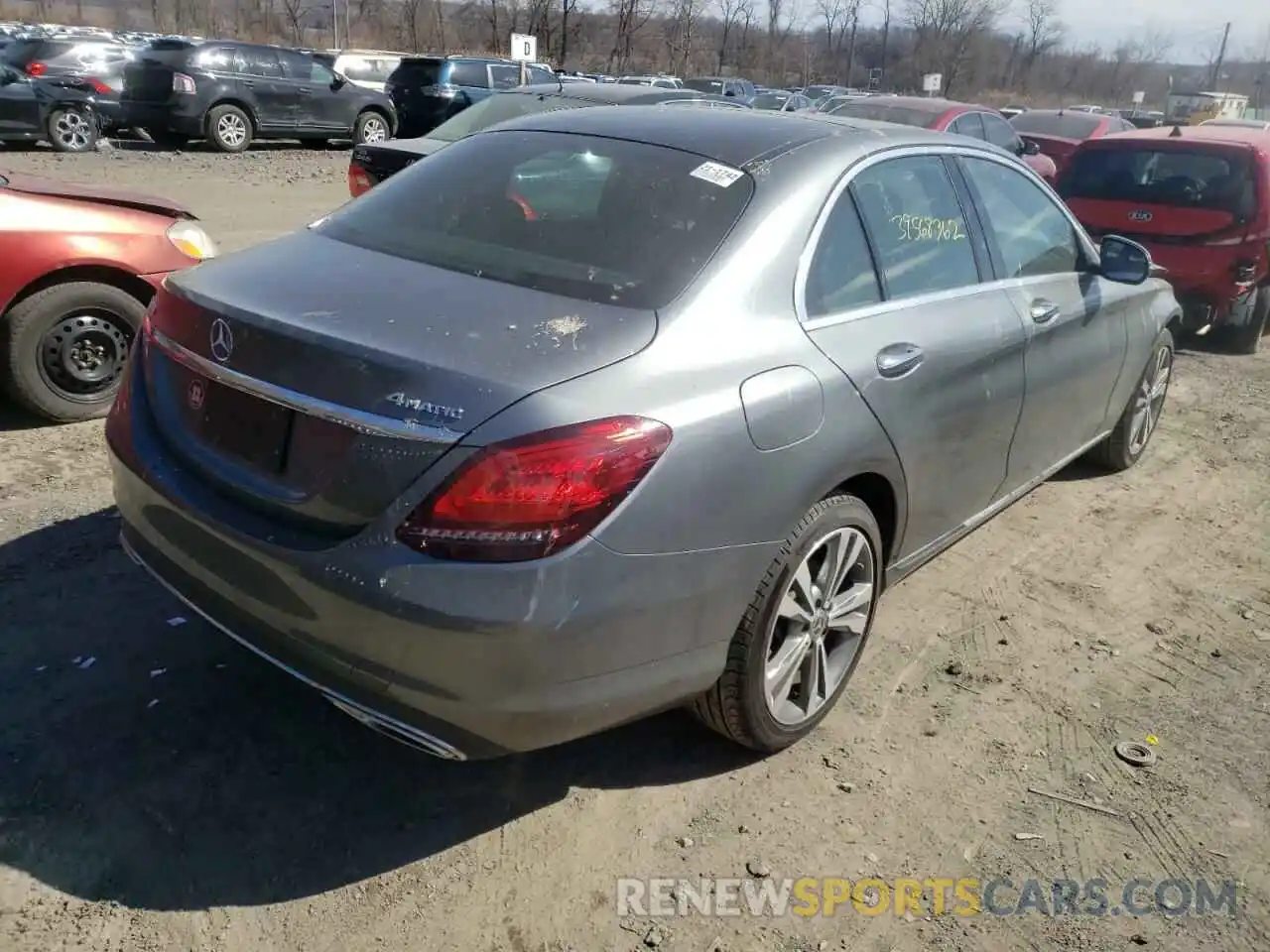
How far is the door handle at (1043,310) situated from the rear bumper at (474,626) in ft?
6.39

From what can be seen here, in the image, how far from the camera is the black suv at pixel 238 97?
1741cm

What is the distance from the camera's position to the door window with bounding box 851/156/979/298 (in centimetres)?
333

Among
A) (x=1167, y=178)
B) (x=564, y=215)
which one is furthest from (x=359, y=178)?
(x=1167, y=178)

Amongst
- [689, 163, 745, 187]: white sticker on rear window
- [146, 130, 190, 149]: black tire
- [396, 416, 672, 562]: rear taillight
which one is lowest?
[146, 130, 190, 149]: black tire

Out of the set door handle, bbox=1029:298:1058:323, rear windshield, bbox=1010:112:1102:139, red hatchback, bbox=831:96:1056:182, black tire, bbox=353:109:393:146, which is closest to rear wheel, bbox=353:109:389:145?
black tire, bbox=353:109:393:146

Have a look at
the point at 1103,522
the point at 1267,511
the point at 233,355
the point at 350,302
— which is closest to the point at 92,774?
the point at 233,355

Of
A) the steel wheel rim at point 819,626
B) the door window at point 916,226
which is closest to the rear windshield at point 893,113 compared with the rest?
the door window at point 916,226

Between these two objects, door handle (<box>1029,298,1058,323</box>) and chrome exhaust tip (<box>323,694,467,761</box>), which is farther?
door handle (<box>1029,298,1058,323</box>)

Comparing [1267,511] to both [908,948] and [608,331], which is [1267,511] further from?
[608,331]

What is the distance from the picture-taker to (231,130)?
18.1 meters

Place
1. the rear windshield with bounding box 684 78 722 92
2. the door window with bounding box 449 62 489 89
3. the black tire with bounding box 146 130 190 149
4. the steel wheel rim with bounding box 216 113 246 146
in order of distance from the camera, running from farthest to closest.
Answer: the rear windshield with bounding box 684 78 722 92 → the door window with bounding box 449 62 489 89 → the black tire with bounding box 146 130 190 149 → the steel wheel rim with bounding box 216 113 246 146

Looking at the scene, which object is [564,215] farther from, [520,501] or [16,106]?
[16,106]

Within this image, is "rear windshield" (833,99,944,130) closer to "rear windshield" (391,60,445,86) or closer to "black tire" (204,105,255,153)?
"rear windshield" (391,60,445,86)

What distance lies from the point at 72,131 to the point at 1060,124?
14.9 meters
